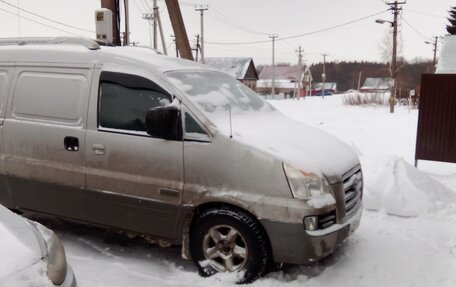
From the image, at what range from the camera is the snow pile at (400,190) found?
6.03m

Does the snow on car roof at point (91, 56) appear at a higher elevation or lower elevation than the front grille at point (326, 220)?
higher

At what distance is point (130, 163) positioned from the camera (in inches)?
170

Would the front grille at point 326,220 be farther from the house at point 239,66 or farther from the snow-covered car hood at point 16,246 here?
the house at point 239,66

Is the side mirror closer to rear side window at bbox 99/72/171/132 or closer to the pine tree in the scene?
rear side window at bbox 99/72/171/132

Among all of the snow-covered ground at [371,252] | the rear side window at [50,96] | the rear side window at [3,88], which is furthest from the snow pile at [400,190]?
the rear side window at [3,88]

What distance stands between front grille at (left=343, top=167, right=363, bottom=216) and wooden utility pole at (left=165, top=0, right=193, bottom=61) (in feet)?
24.9

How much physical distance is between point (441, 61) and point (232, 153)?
9.62 m

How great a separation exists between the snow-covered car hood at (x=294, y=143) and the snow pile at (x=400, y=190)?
5.81 ft

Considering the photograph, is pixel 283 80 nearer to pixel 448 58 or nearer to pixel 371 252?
pixel 448 58

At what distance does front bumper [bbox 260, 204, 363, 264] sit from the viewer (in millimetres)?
3783

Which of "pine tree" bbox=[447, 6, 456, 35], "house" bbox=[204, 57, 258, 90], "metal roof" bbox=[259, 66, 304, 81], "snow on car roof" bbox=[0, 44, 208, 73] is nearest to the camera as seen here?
"snow on car roof" bbox=[0, 44, 208, 73]

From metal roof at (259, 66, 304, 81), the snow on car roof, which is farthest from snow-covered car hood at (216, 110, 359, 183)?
metal roof at (259, 66, 304, 81)

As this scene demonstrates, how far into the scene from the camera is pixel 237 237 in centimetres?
401

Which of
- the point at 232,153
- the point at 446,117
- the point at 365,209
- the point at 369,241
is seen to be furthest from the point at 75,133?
the point at 446,117
